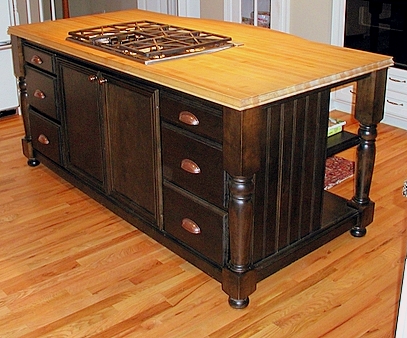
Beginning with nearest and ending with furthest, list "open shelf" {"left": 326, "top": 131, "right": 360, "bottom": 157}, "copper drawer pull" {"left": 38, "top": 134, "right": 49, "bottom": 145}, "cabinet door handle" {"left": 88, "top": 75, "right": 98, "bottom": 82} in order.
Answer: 1. "open shelf" {"left": 326, "top": 131, "right": 360, "bottom": 157}
2. "cabinet door handle" {"left": 88, "top": 75, "right": 98, "bottom": 82}
3. "copper drawer pull" {"left": 38, "top": 134, "right": 49, "bottom": 145}

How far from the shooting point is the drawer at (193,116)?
212cm

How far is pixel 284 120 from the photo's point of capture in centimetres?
220

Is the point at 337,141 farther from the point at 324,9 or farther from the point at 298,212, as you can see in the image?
the point at 324,9

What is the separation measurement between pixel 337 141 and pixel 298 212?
42 centimetres

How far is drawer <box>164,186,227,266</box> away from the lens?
2.26 metres

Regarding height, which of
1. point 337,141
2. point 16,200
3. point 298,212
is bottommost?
point 16,200

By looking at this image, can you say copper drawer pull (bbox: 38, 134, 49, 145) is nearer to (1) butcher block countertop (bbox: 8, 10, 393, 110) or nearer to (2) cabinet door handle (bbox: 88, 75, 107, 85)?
(1) butcher block countertop (bbox: 8, 10, 393, 110)

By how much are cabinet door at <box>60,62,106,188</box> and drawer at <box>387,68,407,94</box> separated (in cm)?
207

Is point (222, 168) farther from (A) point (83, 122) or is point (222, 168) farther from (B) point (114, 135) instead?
(A) point (83, 122)

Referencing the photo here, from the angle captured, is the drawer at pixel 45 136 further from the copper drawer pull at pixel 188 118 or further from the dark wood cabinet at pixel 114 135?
the copper drawer pull at pixel 188 118

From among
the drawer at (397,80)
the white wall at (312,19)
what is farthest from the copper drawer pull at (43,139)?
the drawer at (397,80)

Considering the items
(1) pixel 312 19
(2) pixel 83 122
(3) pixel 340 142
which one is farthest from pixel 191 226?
(1) pixel 312 19

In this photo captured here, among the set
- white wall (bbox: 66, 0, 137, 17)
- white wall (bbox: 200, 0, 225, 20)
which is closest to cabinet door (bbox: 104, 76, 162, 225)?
white wall (bbox: 200, 0, 225, 20)

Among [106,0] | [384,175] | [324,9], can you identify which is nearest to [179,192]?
[384,175]
